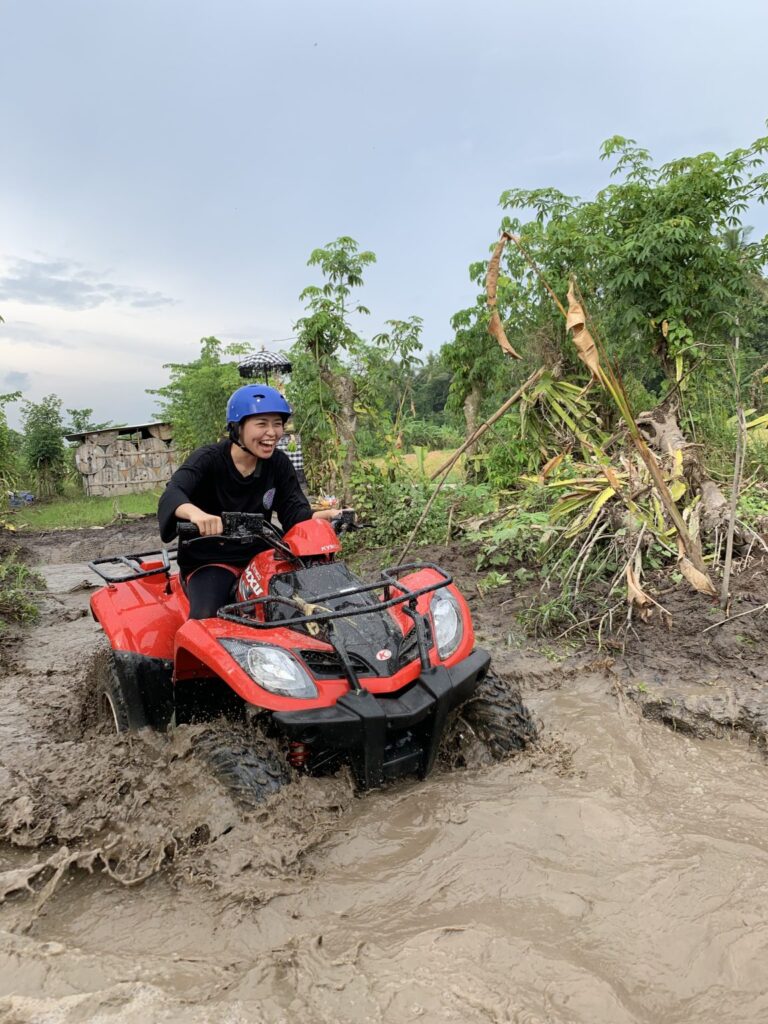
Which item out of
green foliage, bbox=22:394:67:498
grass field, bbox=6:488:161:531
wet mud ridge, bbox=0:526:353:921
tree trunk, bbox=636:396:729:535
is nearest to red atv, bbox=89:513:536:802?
wet mud ridge, bbox=0:526:353:921

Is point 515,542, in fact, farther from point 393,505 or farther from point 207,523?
point 207,523

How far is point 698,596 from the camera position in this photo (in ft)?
15.2

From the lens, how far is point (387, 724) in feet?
8.11

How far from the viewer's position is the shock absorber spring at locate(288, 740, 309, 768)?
8.92ft

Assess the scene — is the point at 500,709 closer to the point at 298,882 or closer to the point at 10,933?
the point at 298,882

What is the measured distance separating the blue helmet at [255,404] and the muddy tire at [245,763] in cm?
143

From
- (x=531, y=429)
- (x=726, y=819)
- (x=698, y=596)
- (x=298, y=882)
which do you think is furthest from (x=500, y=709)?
(x=531, y=429)

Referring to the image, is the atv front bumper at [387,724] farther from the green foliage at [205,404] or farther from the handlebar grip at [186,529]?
the green foliage at [205,404]

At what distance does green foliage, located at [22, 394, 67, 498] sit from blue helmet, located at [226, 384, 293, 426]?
70.1 feet

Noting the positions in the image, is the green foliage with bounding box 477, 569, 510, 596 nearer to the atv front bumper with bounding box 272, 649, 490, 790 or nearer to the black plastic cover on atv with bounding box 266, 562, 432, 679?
the black plastic cover on atv with bounding box 266, 562, 432, 679

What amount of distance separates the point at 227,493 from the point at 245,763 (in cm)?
147

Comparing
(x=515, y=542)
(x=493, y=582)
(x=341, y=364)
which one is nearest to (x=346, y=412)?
(x=341, y=364)

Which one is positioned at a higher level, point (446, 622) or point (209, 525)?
point (209, 525)

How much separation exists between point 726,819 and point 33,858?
2.55m
